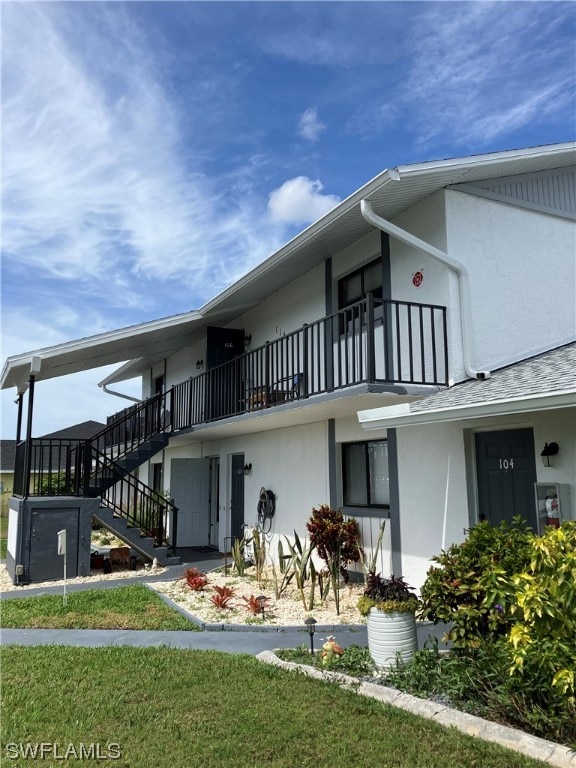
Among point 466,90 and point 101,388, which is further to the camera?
point 101,388

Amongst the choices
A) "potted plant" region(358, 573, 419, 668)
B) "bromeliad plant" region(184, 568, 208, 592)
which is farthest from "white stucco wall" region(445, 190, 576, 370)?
"bromeliad plant" region(184, 568, 208, 592)

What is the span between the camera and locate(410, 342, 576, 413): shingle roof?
17.8ft

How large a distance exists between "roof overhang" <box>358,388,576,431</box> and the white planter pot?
6.66 feet

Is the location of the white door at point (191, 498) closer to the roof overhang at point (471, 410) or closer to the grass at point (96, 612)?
the grass at point (96, 612)

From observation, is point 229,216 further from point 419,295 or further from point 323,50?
point 419,295

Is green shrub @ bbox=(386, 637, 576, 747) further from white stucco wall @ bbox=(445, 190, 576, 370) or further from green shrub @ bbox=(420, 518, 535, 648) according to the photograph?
white stucco wall @ bbox=(445, 190, 576, 370)

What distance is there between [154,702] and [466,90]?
→ 8.95 meters

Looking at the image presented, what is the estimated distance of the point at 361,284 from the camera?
32.3 ft

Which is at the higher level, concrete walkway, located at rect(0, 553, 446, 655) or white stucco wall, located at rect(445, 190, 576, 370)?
white stucco wall, located at rect(445, 190, 576, 370)

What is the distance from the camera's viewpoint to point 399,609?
508 cm

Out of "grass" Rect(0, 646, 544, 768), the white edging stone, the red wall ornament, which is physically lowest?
"grass" Rect(0, 646, 544, 768)

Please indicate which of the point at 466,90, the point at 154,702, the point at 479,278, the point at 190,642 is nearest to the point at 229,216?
the point at 466,90

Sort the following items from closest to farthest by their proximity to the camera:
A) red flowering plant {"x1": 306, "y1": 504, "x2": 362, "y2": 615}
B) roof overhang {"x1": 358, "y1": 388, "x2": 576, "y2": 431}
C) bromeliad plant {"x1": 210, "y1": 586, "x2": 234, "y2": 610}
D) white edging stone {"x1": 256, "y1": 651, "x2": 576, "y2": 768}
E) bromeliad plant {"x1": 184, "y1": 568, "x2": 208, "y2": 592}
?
white edging stone {"x1": 256, "y1": 651, "x2": 576, "y2": 768} < roof overhang {"x1": 358, "y1": 388, "x2": 576, "y2": 431} < bromeliad plant {"x1": 210, "y1": 586, "x2": 234, "y2": 610} < red flowering plant {"x1": 306, "y1": 504, "x2": 362, "y2": 615} < bromeliad plant {"x1": 184, "y1": 568, "x2": 208, "y2": 592}

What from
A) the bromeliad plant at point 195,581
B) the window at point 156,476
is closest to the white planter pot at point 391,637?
the bromeliad plant at point 195,581
